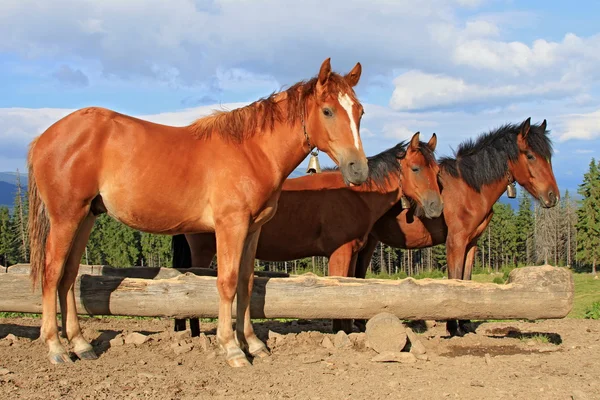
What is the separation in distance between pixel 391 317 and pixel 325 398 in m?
1.78

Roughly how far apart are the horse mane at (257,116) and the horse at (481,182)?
11.8 feet

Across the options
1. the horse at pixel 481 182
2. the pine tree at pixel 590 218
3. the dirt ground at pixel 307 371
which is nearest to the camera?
the dirt ground at pixel 307 371

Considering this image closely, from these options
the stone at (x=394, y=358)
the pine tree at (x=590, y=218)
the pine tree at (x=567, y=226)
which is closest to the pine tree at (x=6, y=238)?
the stone at (x=394, y=358)

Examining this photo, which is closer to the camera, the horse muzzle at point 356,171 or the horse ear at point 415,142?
Answer: the horse muzzle at point 356,171

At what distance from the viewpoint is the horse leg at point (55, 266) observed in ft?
16.8

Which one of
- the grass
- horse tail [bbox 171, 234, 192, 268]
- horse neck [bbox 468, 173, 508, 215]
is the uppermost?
horse neck [bbox 468, 173, 508, 215]

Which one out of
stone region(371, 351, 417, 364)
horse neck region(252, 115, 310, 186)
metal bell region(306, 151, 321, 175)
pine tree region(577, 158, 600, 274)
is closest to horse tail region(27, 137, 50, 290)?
→ horse neck region(252, 115, 310, 186)

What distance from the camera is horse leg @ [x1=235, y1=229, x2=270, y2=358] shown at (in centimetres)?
558

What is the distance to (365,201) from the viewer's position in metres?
7.61

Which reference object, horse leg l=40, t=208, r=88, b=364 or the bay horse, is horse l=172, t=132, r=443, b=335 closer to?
the bay horse

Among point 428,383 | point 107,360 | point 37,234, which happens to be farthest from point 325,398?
point 37,234

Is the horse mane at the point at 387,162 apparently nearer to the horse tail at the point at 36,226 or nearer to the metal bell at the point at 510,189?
the metal bell at the point at 510,189

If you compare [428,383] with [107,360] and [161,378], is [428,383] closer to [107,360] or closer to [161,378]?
[161,378]

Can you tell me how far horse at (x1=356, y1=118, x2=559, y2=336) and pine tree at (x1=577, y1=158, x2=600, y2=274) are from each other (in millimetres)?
42601
